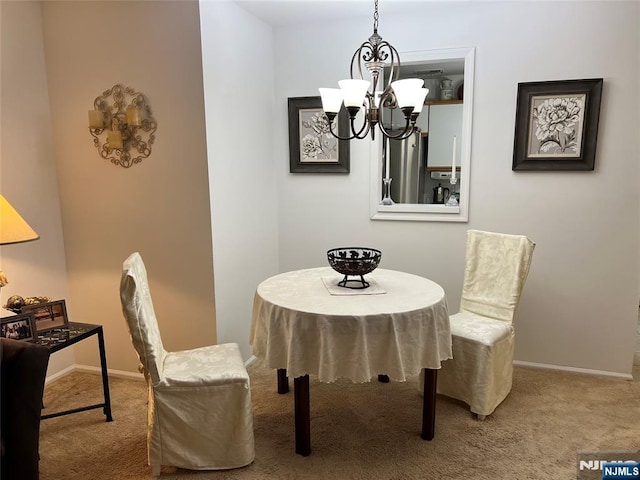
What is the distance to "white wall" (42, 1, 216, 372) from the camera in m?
2.71

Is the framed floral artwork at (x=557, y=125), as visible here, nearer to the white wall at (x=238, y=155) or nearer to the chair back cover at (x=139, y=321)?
the white wall at (x=238, y=155)

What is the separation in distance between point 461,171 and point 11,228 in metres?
2.79

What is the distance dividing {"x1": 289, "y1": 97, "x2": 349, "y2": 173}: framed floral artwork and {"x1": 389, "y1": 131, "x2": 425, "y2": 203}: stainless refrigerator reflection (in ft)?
2.19

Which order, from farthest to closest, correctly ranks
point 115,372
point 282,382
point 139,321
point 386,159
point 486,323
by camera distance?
1. point 386,159
2. point 115,372
3. point 282,382
4. point 486,323
5. point 139,321

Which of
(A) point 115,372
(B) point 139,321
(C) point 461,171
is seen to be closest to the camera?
(B) point 139,321

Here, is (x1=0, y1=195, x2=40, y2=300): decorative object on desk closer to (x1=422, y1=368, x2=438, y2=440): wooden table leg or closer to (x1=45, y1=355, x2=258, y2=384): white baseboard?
(x1=45, y1=355, x2=258, y2=384): white baseboard

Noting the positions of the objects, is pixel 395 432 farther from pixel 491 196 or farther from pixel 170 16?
pixel 170 16

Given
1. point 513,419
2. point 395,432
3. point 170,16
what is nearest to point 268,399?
point 395,432

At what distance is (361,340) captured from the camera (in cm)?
204

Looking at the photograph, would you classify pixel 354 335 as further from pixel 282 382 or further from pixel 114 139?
pixel 114 139

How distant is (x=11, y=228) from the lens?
2.16m

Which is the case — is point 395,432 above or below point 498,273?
below

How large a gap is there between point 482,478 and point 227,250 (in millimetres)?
1941

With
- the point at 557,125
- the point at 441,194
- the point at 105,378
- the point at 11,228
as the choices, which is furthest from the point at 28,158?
the point at 557,125
